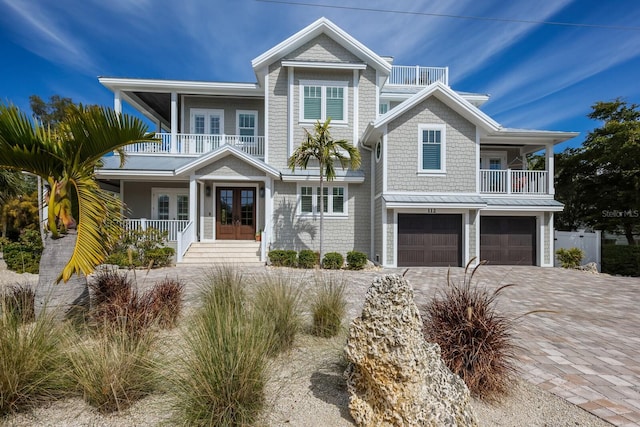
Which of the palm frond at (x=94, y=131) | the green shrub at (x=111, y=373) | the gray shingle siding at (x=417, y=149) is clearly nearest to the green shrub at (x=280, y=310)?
the green shrub at (x=111, y=373)

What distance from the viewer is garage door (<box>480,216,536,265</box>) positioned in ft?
44.7

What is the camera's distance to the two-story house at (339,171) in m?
12.6

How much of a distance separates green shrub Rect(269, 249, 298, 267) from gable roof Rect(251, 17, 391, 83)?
8318mm

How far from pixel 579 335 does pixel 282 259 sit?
29.3ft

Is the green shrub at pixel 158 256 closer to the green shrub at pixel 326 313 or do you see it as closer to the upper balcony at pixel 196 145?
the upper balcony at pixel 196 145

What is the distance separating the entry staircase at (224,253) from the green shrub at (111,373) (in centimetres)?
919

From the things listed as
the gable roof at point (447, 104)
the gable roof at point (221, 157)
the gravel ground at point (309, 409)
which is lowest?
the gravel ground at point (309, 409)

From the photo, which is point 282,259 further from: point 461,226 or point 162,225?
point 461,226

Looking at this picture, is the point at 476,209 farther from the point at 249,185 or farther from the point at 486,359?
the point at 486,359

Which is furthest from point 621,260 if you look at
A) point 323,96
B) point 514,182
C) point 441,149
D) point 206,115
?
point 206,115

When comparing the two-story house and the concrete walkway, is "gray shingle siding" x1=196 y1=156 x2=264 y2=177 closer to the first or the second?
the two-story house

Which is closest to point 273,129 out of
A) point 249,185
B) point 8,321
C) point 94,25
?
point 249,185

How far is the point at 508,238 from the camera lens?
1363 centimetres

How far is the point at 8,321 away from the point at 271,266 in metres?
9.21
